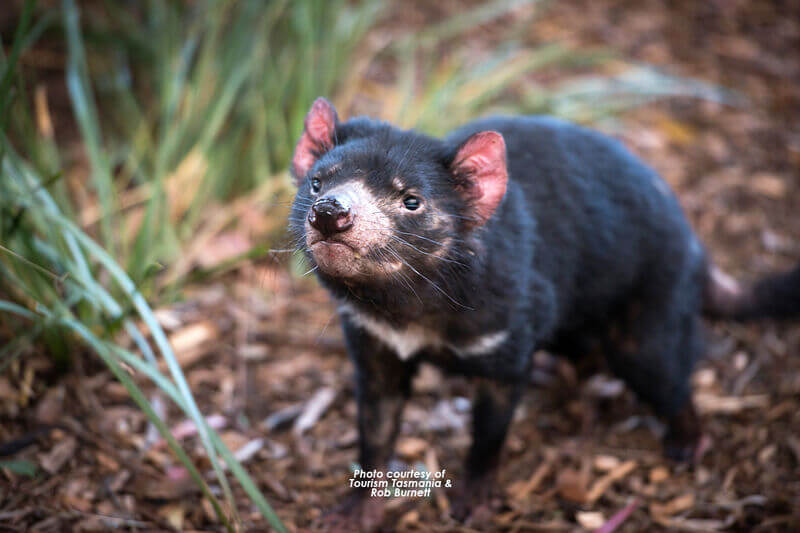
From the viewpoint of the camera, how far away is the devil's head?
67.8 inches

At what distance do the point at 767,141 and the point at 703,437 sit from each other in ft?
7.95

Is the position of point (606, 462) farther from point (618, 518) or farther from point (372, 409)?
point (372, 409)

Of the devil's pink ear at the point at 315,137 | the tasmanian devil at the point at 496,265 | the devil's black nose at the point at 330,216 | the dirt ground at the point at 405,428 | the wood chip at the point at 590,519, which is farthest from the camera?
the wood chip at the point at 590,519

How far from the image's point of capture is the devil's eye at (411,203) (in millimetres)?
1821

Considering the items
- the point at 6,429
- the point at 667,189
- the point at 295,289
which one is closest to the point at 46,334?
the point at 6,429

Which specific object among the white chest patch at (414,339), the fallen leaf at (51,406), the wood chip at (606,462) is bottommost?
the wood chip at (606,462)

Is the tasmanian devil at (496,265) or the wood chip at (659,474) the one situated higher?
the tasmanian devil at (496,265)

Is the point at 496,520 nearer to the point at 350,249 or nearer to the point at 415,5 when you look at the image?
the point at 350,249

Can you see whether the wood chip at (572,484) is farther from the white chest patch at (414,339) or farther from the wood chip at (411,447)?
the white chest patch at (414,339)

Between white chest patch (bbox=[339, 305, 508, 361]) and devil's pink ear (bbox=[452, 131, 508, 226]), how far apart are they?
1.25 ft

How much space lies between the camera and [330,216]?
1.66 metres

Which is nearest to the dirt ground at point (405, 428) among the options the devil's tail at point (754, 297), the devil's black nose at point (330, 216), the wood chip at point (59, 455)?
the wood chip at point (59, 455)

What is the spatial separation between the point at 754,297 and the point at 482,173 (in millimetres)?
1699

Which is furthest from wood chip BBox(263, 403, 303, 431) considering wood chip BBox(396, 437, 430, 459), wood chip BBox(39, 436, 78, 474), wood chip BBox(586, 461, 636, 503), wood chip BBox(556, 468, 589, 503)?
wood chip BBox(586, 461, 636, 503)
